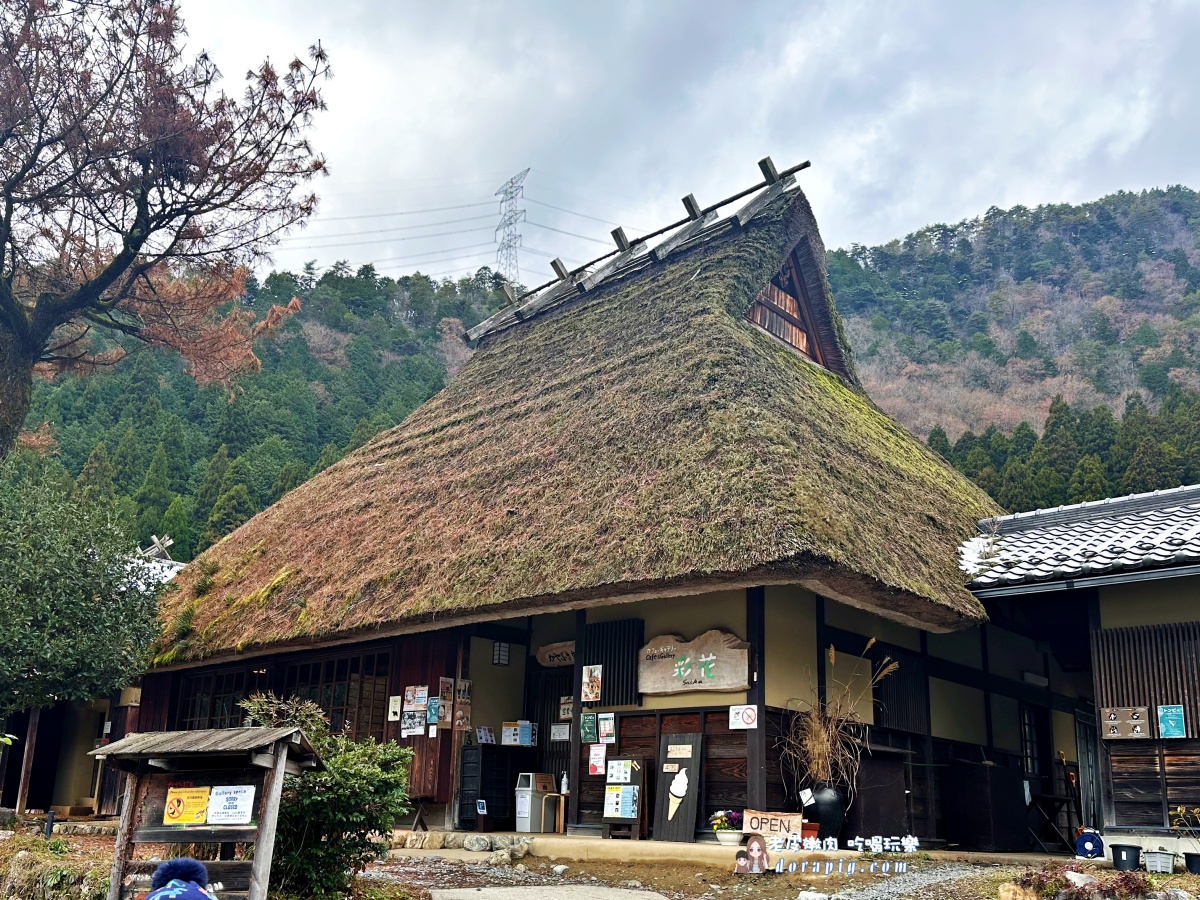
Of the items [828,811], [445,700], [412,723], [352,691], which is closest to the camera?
[828,811]

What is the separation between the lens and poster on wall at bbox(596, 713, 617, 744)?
931 centimetres

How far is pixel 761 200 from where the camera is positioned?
525 inches

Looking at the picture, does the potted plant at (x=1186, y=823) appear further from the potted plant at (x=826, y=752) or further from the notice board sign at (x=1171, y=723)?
the potted plant at (x=826, y=752)

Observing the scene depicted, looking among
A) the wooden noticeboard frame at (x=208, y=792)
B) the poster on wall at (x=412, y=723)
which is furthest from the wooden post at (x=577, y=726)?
the wooden noticeboard frame at (x=208, y=792)

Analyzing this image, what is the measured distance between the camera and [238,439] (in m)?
33.4

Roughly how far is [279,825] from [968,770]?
714cm

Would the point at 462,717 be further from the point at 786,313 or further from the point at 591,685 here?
the point at 786,313

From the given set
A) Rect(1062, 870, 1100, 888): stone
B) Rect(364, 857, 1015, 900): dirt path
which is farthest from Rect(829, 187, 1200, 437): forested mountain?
Rect(1062, 870, 1100, 888): stone

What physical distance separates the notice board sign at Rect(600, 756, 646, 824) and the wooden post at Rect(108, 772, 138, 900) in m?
4.35

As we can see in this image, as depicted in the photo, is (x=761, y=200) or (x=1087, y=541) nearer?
(x=1087, y=541)

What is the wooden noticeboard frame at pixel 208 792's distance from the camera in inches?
212

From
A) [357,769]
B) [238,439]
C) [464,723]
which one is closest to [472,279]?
[238,439]

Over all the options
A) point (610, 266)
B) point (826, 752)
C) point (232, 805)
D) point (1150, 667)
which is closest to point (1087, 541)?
point (1150, 667)

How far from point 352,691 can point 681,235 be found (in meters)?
7.38
